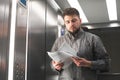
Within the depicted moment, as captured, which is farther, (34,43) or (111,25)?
(111,25)

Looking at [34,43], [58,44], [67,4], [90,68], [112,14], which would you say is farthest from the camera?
[112,14]

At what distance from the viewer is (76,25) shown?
7.12 ft

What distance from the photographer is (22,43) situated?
2164mm

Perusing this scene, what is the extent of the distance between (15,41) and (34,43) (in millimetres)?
653

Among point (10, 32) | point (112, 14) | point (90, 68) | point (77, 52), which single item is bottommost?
point (90, 68)

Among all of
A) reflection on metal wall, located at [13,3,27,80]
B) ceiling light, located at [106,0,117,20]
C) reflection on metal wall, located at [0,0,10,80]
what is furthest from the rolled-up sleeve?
ceiling light, located at [106,0,117,20]

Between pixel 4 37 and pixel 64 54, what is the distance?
0.53 meters

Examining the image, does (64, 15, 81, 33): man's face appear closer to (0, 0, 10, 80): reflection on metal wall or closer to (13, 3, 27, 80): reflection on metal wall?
(13, 3, 27, 80): reflection on metal wall

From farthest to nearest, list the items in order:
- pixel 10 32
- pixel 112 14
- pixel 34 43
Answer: pixel 112 14 → pixel 34 43 → pixel 10 32

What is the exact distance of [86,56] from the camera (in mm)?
2164

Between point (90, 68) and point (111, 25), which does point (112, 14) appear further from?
point (90, 68)

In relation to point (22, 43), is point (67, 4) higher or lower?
higher

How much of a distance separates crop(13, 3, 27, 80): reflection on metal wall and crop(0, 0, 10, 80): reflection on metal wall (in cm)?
16

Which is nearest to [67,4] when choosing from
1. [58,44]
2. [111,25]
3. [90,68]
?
[111,25]
